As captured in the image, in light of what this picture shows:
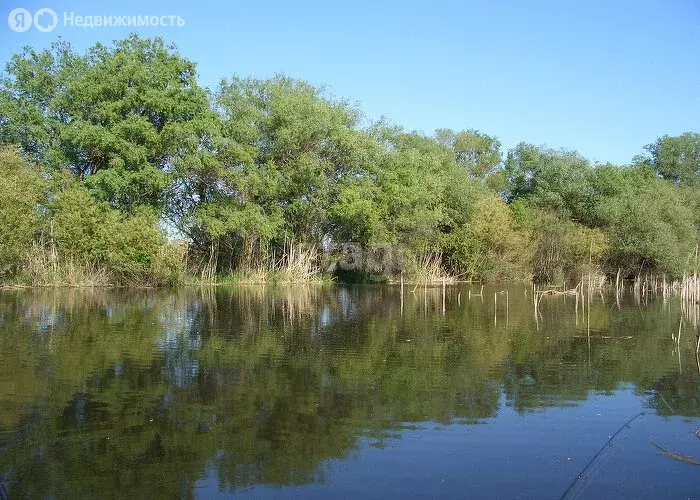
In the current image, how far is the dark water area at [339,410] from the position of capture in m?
6.59

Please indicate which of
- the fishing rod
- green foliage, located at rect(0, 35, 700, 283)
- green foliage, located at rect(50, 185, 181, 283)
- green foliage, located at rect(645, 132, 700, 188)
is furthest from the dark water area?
green foliage, located at rect(645, 132, 700, 188)

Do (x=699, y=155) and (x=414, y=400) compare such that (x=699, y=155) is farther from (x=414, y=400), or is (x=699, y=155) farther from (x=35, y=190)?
(x=414, y=400)

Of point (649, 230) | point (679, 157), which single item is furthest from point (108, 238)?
point (679, 157)

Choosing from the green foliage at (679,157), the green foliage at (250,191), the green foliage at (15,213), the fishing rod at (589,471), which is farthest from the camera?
the green foliage at (679,157)

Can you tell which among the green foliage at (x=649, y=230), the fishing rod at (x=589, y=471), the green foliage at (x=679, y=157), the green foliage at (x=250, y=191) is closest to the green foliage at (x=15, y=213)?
the green foliage at (x=250, y=191)

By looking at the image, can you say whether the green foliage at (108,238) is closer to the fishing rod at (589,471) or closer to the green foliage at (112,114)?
the green foliage at (112,114)

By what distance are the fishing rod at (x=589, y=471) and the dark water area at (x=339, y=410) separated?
0.03m

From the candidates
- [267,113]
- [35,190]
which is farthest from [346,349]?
[267,113]

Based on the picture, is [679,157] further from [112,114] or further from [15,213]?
[15,213]

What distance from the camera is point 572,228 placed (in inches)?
1721

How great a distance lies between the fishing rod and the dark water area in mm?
27

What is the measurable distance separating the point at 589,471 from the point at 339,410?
3.39 meters

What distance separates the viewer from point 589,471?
23.0 ft

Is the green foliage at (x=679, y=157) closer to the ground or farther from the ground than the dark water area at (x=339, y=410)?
farther from the ground
